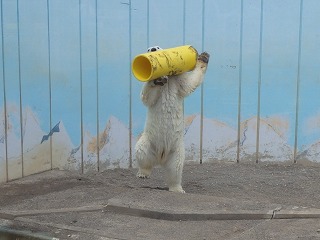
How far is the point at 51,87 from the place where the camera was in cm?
650

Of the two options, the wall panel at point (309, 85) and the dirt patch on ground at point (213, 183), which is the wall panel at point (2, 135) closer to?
the dirt patch on ground at point (213, 183)

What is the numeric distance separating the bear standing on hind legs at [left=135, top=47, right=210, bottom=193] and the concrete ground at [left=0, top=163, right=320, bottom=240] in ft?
1.04

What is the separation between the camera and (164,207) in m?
4.65

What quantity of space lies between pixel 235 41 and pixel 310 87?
3.54 ft

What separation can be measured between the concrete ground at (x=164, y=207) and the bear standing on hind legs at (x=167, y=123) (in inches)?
12.5

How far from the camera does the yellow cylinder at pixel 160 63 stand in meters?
4.80

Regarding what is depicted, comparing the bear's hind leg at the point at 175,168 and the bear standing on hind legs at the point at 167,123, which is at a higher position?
the bear standing on hind legs at the point at 167,123

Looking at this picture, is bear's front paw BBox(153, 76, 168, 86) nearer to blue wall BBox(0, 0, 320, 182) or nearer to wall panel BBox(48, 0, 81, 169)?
blue wall BBox(0, 0, 320, 182)

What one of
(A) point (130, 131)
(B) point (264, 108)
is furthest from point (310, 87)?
(A) point (130, 131)

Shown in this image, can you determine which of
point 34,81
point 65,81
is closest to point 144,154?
point 65,81

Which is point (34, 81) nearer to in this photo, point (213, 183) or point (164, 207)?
point (213, 183)

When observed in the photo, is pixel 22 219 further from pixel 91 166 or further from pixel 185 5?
pixel 185 5

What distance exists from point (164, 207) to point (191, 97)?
230cm

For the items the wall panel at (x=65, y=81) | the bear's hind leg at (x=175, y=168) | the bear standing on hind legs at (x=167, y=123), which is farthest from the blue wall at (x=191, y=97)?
the bear's hind leg at (x=175, y=168)
